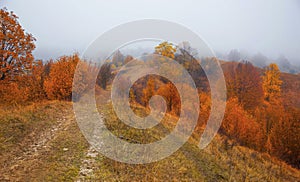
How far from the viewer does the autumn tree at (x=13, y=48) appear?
54.3 feet

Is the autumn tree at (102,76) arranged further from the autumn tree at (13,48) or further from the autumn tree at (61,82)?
the autumn tree at (13,48)

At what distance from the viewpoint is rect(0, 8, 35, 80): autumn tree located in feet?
54.3

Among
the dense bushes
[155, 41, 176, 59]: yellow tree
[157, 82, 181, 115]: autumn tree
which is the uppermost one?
[155, 41, 176, 59]: yellow tree

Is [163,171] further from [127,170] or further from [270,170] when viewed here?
[270,170]

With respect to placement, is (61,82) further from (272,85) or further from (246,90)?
(272,85)

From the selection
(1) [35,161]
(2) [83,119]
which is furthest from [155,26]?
(2) [83,119]

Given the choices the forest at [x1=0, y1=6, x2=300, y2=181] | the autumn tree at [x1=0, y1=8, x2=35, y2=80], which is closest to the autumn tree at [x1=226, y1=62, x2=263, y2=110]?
the forest at [x1=0, y1=6, x2=300, y2=181]

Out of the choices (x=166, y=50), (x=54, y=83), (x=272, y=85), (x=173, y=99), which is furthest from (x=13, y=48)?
(x=272, y=85)

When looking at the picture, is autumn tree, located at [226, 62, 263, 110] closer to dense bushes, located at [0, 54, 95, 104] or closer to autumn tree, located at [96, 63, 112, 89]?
autumn tree, located at [96, 63, 112, 89]

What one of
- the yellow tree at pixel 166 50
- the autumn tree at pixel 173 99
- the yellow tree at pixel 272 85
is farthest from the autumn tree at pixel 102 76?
the yellow tree at pixel 272 85

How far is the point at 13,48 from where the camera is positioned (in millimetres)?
17172

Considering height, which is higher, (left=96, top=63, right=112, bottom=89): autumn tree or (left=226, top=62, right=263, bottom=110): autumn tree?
(left=96, top=63, right=112, bottom=89): autumn tree

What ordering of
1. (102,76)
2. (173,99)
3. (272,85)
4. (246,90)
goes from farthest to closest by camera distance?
1. (272,85)
2. (246,90)
3. (173,99)
4. (102,76)

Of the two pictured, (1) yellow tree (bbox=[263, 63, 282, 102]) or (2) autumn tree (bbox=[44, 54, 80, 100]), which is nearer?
(2) autumn tree (bbox=[44, 54, 80, 100])
